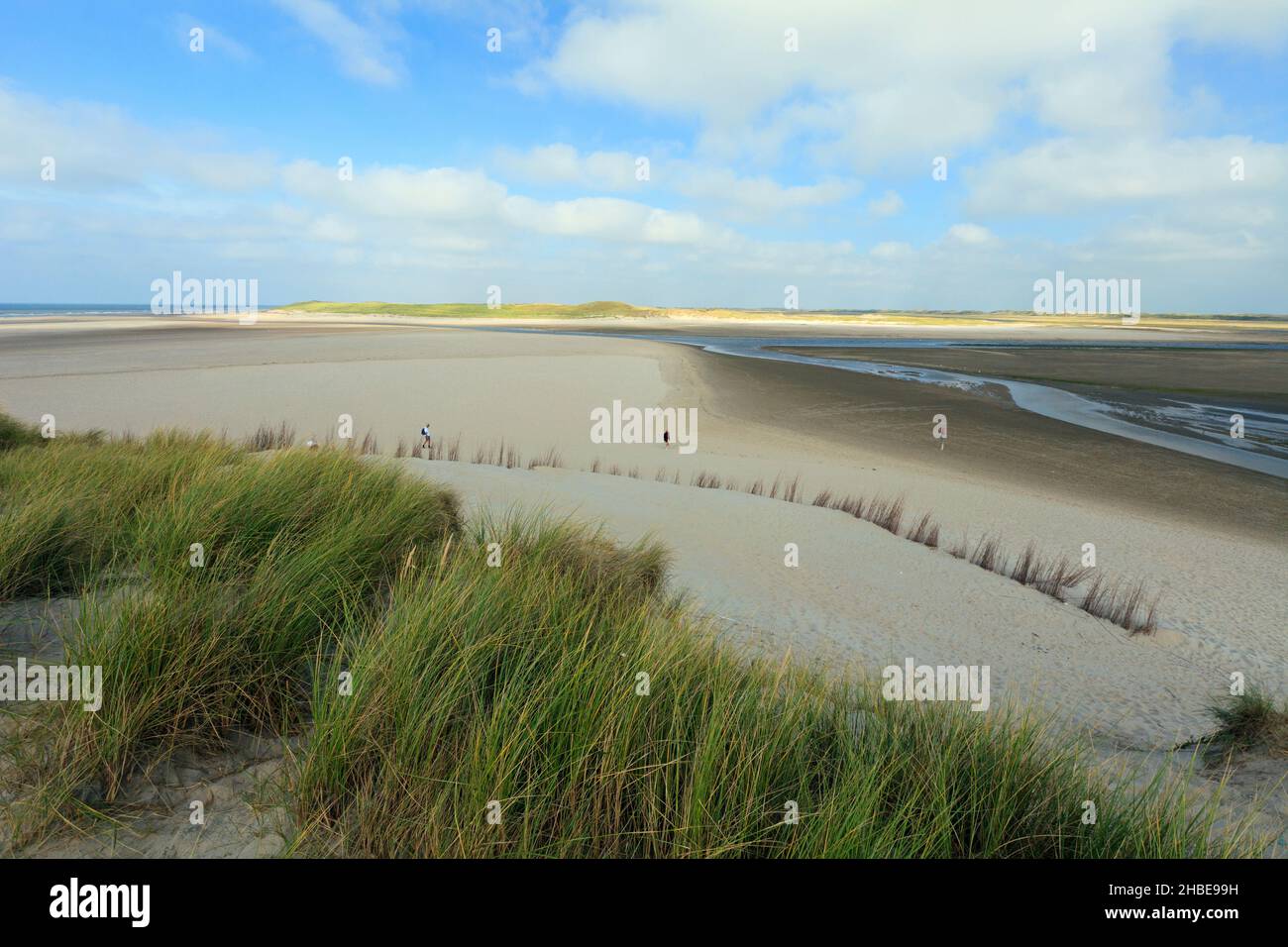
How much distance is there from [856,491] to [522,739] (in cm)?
1328

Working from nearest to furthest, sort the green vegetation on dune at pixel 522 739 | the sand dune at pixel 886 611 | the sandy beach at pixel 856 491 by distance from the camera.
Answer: the green vegetation on dune at pixel 522 739 < the sand dune at pixel 886 611 < the sandy beach at pixel 856 491

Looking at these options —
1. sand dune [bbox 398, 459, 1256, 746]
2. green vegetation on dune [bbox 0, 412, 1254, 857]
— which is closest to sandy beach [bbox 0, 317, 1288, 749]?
sand dune [bbox 398, 459, 1256, 746]

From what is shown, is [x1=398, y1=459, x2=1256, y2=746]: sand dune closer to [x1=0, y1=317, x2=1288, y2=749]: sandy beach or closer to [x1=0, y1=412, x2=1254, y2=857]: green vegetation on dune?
[x1=0, y1=317, x2=1288, y2=749]: sandy beach

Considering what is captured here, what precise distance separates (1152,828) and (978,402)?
2973 cm

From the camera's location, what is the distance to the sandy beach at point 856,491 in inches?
265

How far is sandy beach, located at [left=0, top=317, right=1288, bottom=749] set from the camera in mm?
6738

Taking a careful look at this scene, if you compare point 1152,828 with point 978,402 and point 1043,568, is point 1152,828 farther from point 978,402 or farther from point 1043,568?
point 978,402

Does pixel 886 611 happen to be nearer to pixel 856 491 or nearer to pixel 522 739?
pixel 522 739

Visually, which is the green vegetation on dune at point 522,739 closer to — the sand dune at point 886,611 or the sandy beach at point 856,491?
the sand dune at point 886,611

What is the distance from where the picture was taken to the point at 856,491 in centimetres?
1488

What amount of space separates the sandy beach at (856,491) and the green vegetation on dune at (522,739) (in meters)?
1.43

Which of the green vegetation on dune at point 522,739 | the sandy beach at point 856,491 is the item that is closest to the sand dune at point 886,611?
the sandy beach at point 856,491
